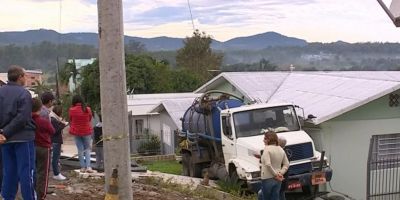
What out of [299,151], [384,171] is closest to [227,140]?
[299,151]

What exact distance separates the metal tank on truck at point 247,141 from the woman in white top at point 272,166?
14.5ft

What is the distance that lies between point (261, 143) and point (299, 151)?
1.01m

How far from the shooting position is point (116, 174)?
5152 millimetres

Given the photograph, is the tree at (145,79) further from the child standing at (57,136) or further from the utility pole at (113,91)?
the utility pole at (113,91)

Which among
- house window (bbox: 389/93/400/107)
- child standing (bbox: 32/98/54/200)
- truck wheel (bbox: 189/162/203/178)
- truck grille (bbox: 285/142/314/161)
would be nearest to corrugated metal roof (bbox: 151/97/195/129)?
truck wheel (bbox: 189/162/203/178)

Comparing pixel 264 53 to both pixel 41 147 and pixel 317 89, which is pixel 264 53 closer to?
pixel 317 89

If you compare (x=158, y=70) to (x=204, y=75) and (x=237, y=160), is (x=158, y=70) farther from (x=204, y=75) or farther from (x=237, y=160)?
(x=237, y=160)

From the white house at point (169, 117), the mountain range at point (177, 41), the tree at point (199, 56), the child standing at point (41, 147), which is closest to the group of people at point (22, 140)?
the child standing at point (41, 147)

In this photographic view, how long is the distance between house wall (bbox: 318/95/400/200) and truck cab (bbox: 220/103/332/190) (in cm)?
344

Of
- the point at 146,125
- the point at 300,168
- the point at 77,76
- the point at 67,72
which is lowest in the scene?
the point at 146,125

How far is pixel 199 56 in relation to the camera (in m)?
66.7

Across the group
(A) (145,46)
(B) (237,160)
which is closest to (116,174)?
(B) (237,160)

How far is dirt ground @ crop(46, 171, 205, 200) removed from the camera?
9375 mm

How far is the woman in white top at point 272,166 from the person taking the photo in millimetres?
9820
